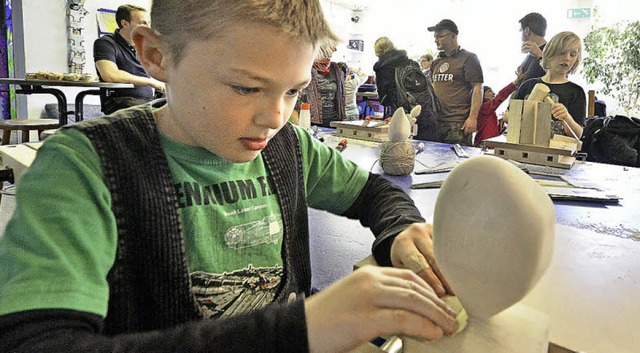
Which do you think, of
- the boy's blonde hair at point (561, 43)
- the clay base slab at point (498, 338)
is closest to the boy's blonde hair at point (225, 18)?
the clay base slab at point (498, 338)

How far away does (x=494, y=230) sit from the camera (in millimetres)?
450

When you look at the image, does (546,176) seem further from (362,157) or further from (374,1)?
(374,1)

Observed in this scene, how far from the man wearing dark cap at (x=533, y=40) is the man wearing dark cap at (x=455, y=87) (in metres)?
0.34

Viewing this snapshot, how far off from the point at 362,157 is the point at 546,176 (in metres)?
0.70

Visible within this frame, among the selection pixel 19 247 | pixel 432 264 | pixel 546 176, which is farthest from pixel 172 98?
pixel 546 176

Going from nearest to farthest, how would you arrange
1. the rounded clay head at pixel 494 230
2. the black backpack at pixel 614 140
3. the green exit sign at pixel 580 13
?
the rounded clay head at pixel 494 230, the black backpack at pixel 614 140, the green exit sign at pixel 580 13

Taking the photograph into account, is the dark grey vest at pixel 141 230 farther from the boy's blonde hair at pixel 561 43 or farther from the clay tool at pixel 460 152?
the boy's blonde hair at pixel 561 43

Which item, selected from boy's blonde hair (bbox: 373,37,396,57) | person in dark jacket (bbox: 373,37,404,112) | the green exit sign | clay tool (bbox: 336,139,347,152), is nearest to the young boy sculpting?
clay tool (bbox: 336,139,347,152)

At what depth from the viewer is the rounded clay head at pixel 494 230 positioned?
444mm

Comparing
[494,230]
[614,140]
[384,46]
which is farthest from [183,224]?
[384,46]

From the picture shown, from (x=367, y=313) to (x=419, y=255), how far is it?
252 millimetres

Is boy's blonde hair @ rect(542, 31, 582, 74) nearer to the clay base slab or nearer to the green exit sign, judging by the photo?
the clay base slab

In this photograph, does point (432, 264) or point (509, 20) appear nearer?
point (432, 264)

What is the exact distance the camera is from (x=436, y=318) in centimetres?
48
